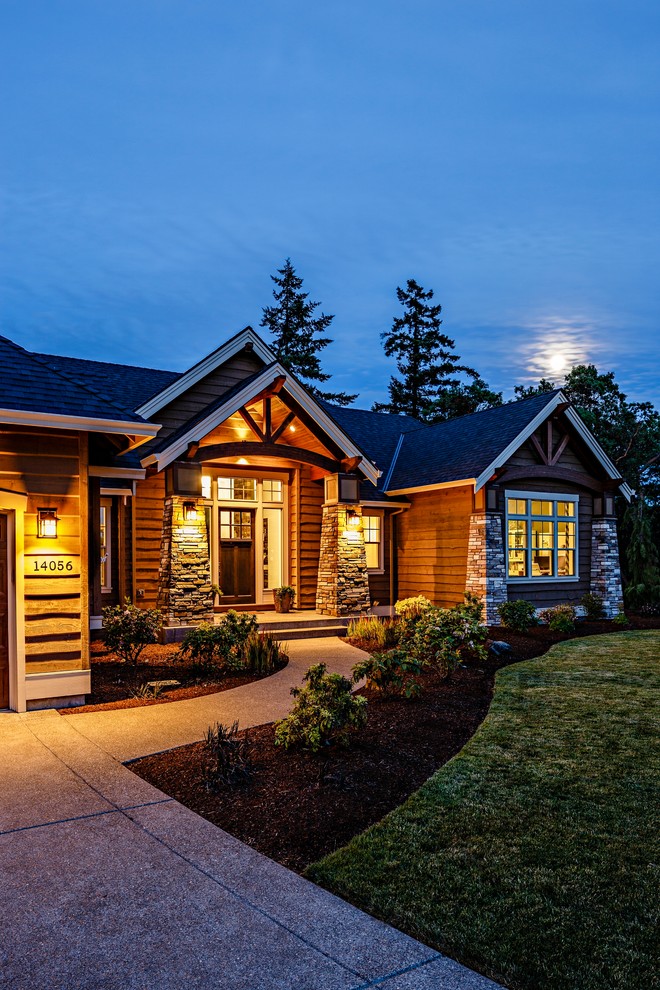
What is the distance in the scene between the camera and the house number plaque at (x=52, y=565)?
7.87 meters

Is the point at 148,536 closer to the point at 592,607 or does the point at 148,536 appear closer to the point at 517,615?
the point at 517,615

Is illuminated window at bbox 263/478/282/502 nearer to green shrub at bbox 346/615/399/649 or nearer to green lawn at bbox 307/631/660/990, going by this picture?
green shrub at bbox 346/615/399/649

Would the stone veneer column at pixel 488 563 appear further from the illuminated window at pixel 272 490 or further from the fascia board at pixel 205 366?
the fascia board at pixel 205 366

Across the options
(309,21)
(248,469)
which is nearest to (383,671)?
(248,469)

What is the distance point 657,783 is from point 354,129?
392 feet

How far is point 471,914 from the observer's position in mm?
3582

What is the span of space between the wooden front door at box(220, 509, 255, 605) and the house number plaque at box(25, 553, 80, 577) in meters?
7.31

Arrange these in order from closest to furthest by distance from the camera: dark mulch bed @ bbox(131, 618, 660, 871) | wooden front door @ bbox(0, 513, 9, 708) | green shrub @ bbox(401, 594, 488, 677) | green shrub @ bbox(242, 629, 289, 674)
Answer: dark mulch bed @ bbox(131, 618, 660, 871) < wooden front door @ bbox(0, 513, 9, 708) < green shrub @ bbox(401, 594, 488, 677) < green shrub @ bbox(242, 629, 289, 674)

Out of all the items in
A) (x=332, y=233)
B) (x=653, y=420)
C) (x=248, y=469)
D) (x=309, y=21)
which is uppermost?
(x=332, y=233)

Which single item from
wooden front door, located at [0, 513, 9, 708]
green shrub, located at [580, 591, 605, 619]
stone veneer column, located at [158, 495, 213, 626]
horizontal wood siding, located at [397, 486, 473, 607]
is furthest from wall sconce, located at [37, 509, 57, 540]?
green shrub, located at [580, 591, 605, 619]

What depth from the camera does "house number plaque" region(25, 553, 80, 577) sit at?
787 centimetres

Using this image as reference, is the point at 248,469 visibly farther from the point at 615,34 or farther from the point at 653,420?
the point at 615,34

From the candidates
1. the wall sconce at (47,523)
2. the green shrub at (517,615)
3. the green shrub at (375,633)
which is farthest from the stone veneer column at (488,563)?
the wall sconce at (47,523)

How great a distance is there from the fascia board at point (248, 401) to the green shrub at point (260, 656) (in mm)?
4219
